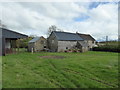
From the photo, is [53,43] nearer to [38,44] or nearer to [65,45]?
[65,45]

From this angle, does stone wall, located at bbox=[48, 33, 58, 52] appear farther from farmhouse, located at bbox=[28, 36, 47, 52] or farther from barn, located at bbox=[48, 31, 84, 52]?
farmhouse, located at bbox=[28, 36, 47, 52]

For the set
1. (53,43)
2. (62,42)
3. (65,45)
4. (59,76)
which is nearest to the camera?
(59,76)

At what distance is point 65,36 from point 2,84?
83.2ft

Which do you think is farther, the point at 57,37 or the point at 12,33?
the point at 57,37

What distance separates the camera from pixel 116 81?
173 inches

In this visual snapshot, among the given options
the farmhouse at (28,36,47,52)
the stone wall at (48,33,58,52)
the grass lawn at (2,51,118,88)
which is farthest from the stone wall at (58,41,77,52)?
the grass lawn at (2,51,118,88)

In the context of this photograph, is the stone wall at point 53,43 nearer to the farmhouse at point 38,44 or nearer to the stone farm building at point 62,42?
the stone farm building at point 62,42

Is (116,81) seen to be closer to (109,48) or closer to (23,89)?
(23,89)

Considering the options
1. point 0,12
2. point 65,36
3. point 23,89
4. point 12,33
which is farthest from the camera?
point 65,36

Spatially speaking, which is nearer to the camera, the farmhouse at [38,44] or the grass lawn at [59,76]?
the grass lawn at [59,76]

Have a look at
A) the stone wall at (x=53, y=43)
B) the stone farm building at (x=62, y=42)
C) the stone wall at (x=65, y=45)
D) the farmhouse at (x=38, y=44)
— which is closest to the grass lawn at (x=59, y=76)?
the stone wall at (x=65, y=45)

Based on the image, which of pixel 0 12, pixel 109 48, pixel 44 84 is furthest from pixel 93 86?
pixel 109 48

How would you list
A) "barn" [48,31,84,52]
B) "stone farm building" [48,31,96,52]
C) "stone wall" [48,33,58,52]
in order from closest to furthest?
"barn" [48,31,84,52] < "stone farm building" [48,31,96,52] < "stone wall" [48,33,58,52]

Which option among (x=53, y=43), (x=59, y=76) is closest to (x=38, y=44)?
(x=53, y=43)
